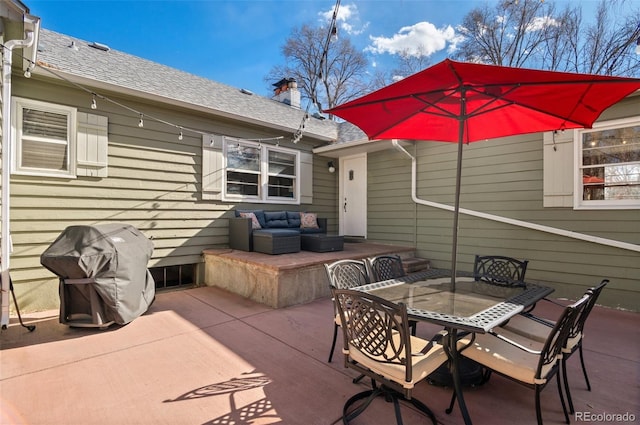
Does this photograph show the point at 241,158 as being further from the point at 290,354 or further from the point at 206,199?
the point at 290,354

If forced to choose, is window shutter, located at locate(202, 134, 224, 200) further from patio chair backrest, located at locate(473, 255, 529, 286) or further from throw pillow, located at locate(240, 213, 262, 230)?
patio chair backrest, located at locate(473, 255, 529, 286)

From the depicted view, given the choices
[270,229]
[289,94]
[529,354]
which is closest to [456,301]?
[529,354]

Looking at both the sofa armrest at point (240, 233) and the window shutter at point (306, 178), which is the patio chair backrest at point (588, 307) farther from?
the window shutter at point (306, 178)

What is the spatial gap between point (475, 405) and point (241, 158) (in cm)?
528

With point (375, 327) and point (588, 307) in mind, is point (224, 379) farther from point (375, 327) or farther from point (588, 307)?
point (588, 307)

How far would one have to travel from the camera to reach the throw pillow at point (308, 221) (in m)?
6.29

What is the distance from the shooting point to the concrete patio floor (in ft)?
6.25

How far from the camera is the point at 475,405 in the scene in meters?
1.99

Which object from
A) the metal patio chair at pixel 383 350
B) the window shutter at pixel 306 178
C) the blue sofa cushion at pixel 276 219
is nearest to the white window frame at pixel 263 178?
the window shutter at pixel 306 178

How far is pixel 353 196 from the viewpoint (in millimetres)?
7277

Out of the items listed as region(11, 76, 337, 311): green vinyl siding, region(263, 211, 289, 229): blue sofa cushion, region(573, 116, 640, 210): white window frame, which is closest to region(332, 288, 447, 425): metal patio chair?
region(573, 116, 640, 210): white window frame

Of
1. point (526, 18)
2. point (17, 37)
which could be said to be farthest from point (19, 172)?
point (526, 18)

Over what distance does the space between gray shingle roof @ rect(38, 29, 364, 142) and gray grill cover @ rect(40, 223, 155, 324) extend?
2.29 m

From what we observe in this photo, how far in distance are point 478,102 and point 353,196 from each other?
4595mm
